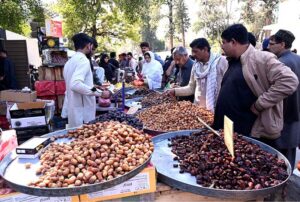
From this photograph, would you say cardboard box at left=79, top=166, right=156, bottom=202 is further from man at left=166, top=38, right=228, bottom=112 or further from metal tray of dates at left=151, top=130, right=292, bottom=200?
man at left=166, top=38, right=228, bottom=112

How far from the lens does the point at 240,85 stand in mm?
2289

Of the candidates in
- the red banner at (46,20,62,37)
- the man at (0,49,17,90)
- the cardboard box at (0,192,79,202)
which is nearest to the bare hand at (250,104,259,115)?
the cardboard box at (0,192,79,202)

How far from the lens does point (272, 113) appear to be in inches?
90.4

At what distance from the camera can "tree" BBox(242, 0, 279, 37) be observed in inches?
1198

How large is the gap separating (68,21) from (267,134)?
1401 cm

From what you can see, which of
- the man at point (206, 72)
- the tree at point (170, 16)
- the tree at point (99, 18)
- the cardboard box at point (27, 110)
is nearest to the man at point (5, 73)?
the cardboard box at point (27, 110)

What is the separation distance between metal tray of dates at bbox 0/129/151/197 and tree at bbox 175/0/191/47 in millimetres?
29879

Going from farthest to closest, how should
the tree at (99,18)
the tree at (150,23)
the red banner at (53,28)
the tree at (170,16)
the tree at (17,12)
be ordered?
the tree at (170,16)
the tree at (150,23)
the tree at (99,18)
the tree at (17,12)
the red banner at (53,28)

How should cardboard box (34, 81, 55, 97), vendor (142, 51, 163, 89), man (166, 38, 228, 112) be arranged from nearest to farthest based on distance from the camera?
man (166, 38, 228, 112) → cardboard box (34, 81, 55, 97) → vendor (142, 51, 163, 89)

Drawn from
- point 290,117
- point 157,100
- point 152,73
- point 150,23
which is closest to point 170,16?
point 150,23

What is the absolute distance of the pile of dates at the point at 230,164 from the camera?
1498 mm

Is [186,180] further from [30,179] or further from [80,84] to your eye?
[80,84]

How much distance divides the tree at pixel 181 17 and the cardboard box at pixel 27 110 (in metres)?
27.8

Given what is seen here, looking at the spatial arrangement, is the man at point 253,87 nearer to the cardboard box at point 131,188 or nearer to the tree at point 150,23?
the cardboard box at point 131,188
